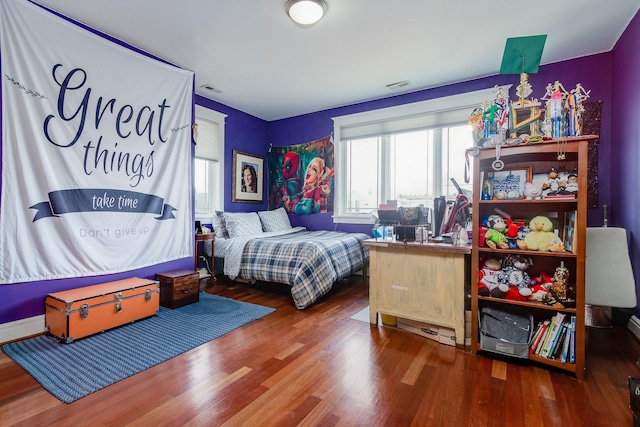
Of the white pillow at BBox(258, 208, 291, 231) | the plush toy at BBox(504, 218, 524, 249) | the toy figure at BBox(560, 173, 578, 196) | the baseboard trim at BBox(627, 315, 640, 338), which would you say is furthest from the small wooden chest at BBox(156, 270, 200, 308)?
the baseboard trim at BBox(627, 315, 640, 338)

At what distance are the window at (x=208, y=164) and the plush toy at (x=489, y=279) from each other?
3.43m

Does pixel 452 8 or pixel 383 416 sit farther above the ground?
pixel 452 8

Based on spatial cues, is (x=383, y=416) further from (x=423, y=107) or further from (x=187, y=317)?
(x=423, y=107)

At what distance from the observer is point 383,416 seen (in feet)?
4.67

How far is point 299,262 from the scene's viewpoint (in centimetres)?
309

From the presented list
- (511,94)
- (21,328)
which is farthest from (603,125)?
(21,328)

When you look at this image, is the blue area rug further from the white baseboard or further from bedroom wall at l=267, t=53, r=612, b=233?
bedroom wall at l=267, t=53, r=612, b=233

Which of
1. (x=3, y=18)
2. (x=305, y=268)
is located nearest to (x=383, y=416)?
(x=305, y=268)

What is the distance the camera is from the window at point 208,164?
417 cm

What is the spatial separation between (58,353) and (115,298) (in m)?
0.49

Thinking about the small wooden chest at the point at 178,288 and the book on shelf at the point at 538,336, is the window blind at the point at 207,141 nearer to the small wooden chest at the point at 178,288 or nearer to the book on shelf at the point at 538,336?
the small wooden chest at the point at 178,288

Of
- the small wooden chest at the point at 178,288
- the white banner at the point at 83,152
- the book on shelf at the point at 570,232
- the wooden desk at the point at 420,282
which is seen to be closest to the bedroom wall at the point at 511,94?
the book on shelf at the point at 570,232

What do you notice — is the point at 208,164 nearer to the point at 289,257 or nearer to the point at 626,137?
the point at 289,257

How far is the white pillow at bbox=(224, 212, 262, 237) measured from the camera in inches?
157
